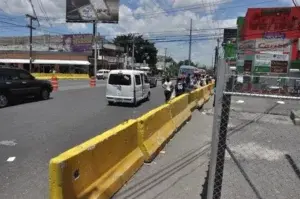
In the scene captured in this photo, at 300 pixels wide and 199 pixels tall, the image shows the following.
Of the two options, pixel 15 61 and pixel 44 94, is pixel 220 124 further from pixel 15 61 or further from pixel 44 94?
pixel 15 61

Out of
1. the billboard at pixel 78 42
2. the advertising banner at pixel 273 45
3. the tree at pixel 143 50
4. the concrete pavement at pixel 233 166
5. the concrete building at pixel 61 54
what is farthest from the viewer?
the tree at pixel 143 50

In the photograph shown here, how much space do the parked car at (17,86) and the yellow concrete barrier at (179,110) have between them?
8.58 metres

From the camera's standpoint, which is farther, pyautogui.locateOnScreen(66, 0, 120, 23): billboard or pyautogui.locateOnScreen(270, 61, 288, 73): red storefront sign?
pyautogui.locateOnScreen(66, 0, 120, 23): billboard

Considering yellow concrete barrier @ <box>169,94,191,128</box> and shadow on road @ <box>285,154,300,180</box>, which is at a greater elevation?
yellow concrete barrier @ <box>169,94,191,128</box>

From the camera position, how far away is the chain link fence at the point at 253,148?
175 inches

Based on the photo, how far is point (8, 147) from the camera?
900cm

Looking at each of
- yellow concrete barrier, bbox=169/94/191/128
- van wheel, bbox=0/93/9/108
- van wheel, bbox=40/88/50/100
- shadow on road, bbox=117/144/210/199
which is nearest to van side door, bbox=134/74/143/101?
van wheel, bbox=40/88/50/100

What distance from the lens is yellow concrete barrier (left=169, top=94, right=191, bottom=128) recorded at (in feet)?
39.0

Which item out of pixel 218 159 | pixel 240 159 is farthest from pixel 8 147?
pixel 218 159

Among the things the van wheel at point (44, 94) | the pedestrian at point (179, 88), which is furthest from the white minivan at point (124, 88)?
the van wheel at point (44, 94)

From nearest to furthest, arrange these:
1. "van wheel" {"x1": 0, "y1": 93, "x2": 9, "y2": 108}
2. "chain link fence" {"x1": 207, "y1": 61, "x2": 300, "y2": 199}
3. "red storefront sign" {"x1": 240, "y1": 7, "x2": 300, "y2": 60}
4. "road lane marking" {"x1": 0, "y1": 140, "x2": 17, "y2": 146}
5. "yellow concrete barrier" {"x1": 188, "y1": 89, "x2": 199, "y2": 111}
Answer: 1. "chain link fence" {"x1": 207, "y1": 61, "x2": 300, "y2": 199}
2. "road lane marking" {"x1": 0, "y1": 140, "x2": 17, "y2": 146}
3. "yellow concrete barrier" {"x1": 188, "y1": 89, "x2": 199, "y2": 111}
4. "van wheel" {"x1": 0, "y1": 93, "x2": 9, "y2": 108}
5. "red storefront sign" {"x1": 240, "y1": 7, "x2": 300, "y2": 60}

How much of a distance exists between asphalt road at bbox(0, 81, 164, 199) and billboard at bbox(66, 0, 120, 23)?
4874 cm

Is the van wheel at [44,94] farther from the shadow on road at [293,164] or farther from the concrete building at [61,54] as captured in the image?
the concrete building at [61,54]

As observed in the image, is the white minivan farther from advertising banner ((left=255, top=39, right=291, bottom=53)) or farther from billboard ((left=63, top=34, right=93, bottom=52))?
billboard ((left=63, top=34, right=93, bottom=52))
